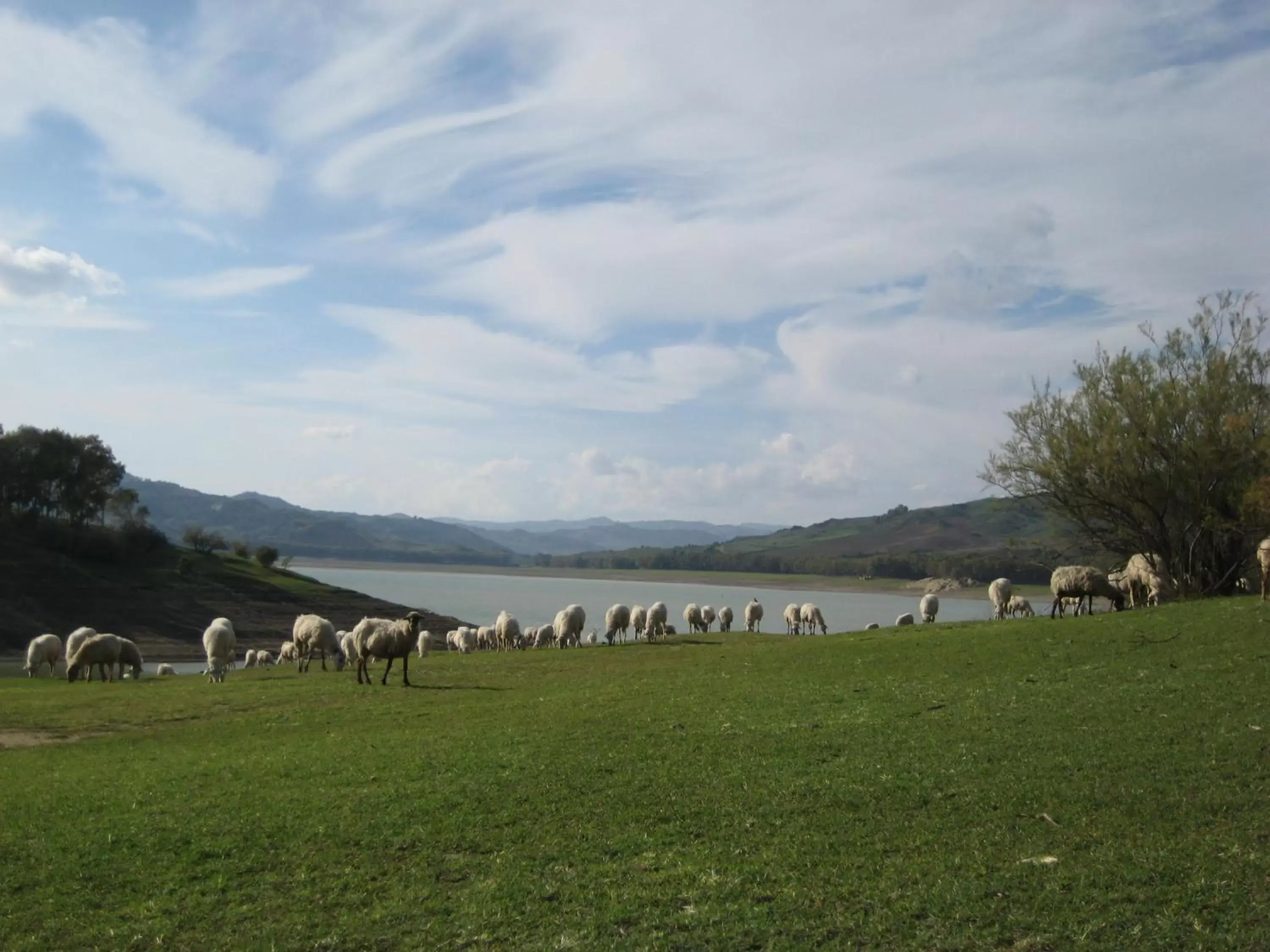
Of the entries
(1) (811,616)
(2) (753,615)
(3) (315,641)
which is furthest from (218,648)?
(1) (811,616)

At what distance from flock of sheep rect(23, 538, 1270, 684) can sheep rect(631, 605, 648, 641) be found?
7 cm

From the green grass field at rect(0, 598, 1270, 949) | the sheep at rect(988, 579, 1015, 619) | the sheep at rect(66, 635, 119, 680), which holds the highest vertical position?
the sheep at rect(988, 579, 1015, 619)

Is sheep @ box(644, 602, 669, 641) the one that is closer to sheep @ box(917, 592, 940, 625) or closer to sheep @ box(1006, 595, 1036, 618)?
sheep @ box(917, 592, 940, 625)

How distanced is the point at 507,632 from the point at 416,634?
1701 centimetres

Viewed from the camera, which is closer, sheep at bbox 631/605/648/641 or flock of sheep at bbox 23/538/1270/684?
flock of sheep at bbox 23/538/1270/684

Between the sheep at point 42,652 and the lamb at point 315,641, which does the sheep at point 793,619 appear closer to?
the lamb at point 315,641

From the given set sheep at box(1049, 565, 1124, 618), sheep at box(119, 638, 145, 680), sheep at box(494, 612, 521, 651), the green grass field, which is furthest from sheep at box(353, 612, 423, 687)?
sheep at box(1049, 565, 1124, 618)

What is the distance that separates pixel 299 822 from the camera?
11.5 m

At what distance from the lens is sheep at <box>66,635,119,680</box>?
103 feet

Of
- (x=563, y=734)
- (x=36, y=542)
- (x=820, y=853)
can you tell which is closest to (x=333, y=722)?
(x=563, y=734)

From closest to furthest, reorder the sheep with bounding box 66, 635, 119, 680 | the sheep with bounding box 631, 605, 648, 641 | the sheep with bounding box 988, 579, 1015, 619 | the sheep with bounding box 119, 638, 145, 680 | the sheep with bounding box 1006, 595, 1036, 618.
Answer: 1. the sheep with bounding box 66, 635, 119, 680
2. the sheep with bounding box 119, 638, 145, 680
3. the sheep with bounding box 988, 579, 1015, 619
4. the sheep with bounding box 631, 605, 648, 641
5. the sheep with bounding box 1006, 595, 1036, 618

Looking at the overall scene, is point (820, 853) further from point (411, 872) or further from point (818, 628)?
point (818, 628)

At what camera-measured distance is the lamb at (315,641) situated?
30844mm

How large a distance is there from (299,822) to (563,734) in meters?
5.55
